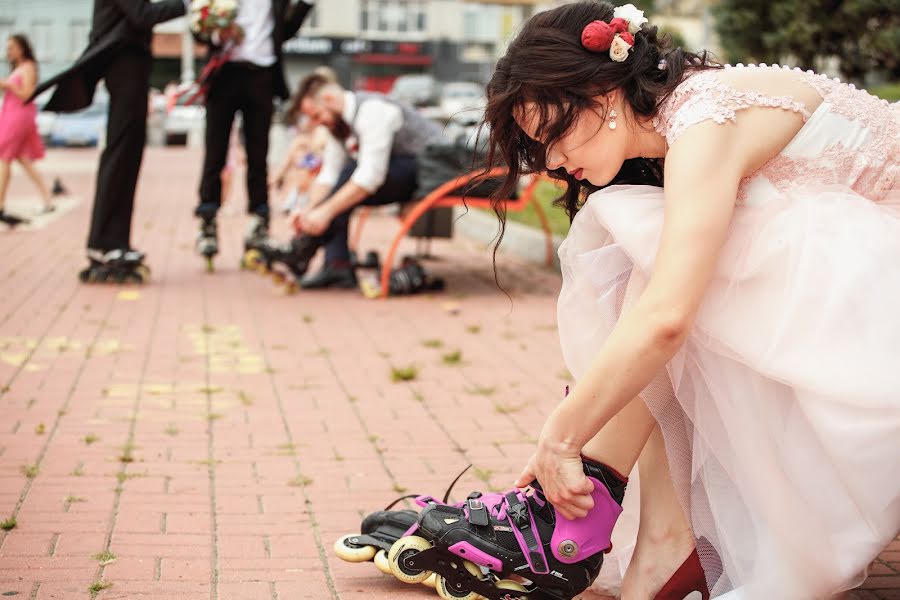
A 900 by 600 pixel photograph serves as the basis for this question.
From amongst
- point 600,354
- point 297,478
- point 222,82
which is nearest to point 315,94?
point 222,82

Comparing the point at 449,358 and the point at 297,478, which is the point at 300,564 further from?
the point at 449,358

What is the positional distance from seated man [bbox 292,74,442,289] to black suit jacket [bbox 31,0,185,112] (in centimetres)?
100

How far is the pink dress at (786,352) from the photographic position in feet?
6.91

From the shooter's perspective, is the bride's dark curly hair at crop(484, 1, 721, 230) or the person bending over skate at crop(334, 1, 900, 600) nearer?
the person bending over skate at crop(334, 1, 900, 600)

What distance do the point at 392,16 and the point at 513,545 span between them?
52622mm

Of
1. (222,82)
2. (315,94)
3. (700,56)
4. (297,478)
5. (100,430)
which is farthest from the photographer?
(222,82)

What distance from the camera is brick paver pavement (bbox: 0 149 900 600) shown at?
2.81m

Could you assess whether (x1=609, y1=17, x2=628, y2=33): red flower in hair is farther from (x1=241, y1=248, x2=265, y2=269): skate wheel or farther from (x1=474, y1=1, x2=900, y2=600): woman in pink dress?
(x1=241, y1=248, x2=265, y2=269): skate wheel

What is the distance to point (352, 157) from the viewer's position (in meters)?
7.01

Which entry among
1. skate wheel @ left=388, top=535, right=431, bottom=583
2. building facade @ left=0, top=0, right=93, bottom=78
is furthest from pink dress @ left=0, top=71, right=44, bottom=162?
building facade @ left=0, top=0, right=93, bottom=78

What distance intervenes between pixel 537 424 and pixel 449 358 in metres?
1.12

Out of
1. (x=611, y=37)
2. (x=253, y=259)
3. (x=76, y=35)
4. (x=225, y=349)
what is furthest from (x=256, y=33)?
(x=76, y=35)

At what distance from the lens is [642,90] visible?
2.38 metres

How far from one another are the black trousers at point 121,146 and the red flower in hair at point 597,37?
5.19 m
